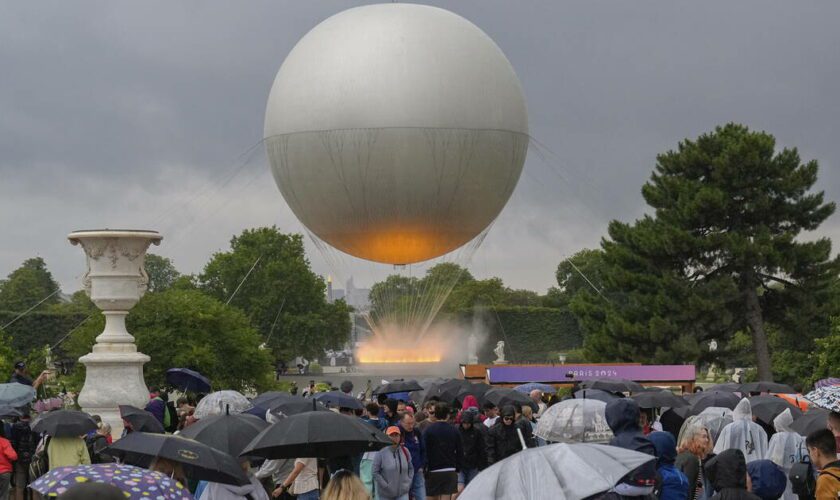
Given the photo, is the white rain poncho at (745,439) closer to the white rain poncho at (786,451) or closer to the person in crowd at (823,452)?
the white rain poncho at (786,451)

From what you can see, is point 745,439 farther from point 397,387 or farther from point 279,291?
point 279,291

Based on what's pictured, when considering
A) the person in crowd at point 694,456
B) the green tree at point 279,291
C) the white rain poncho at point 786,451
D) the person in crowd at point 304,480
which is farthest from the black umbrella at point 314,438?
the green tree at point 279,291

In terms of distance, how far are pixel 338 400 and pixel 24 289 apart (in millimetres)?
129370

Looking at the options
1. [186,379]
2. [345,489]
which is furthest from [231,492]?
[186,379]

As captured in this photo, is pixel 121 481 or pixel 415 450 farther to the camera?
pixel 415 450

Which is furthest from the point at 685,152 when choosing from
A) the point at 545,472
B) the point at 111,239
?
the point at 545,472

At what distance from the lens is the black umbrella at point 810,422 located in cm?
1344

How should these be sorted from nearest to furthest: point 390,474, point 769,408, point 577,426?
point 577,426 → point 390,474 → point 769,408

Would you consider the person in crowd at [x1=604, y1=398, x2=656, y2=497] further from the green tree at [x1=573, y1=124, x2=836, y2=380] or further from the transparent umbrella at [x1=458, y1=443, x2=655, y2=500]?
the green tree at [x1=573, y1=124, x2=836, y2=380]

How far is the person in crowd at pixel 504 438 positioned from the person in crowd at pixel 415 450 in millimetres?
1064

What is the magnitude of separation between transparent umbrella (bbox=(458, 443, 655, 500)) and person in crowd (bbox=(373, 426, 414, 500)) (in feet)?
23.7

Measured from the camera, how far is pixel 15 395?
19.4 m

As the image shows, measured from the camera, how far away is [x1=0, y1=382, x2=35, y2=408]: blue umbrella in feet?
62.2

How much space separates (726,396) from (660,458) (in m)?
8.84
